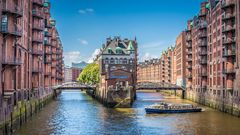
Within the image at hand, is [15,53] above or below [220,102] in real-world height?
above

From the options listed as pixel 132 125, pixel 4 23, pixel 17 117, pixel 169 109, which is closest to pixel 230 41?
pixel 169 109

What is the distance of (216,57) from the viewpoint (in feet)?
262

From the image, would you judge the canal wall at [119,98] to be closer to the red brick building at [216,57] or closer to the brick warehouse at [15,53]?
the brick warehouse at [15,53]

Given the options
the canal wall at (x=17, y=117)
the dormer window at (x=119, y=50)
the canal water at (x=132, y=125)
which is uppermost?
the dormer window at (x=119, y=50)

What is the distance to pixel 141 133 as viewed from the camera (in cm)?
4456

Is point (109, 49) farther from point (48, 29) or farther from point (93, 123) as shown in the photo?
point (93, 123)

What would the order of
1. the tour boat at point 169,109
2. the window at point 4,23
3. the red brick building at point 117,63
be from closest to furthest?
1. the window at point 4,23
2. the tour boat at point 169,109
3. the red brick building at point 117,63

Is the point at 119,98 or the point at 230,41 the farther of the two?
the point at 119,98

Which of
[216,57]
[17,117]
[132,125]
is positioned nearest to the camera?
[17,117]

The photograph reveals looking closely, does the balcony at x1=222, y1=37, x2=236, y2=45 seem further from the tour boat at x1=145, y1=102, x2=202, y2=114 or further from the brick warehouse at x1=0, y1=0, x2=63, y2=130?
the brick warehouse at x1=0, y1=0, x2=63, y2=130

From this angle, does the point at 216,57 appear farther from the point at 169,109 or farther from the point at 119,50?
the point at 119,50

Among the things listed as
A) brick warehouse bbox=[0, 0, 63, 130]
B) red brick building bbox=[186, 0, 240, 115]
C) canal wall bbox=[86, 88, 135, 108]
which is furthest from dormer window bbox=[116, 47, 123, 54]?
brick warehouse bbox=[0, 0, 63, 130]

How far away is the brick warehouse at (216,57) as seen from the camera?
210ft

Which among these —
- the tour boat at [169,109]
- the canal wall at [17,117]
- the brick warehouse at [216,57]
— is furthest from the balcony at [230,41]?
the canal wall at [17,117]
